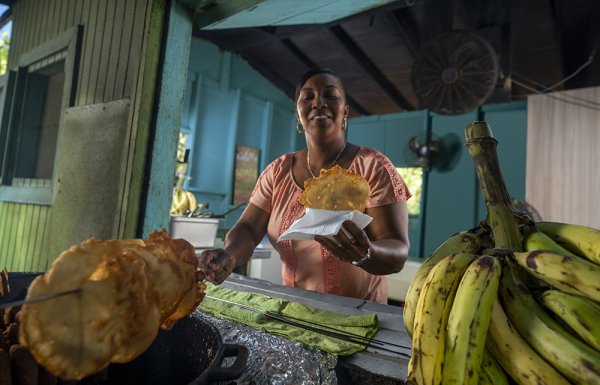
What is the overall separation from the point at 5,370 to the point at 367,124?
296 inches

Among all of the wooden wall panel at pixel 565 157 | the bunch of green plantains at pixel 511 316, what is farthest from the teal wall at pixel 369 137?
the bunch of green plantains at pixel 511 316

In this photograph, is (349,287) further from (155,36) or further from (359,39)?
(359,39)

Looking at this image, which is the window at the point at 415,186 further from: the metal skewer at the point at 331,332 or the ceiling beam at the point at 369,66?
Result: the metal skewer at the point at 331,332

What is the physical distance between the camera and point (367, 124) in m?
7.73

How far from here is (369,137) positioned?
7691 mm

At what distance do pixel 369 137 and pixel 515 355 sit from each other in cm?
724

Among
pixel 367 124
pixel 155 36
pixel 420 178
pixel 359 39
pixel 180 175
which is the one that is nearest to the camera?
pixel 155 36

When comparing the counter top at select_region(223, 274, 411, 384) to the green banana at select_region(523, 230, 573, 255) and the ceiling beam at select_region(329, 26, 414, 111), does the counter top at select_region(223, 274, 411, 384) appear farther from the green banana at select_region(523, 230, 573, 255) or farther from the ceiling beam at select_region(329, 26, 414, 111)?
the ceiling beam at select_region(329, 26, 414, 111)

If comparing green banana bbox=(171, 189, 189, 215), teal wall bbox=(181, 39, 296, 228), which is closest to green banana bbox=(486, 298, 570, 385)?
green banana bbox=(171, 189, 189, 215)

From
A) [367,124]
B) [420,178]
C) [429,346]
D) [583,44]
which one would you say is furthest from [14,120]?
[583,44]

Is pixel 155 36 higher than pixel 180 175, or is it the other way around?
pixel 155 36

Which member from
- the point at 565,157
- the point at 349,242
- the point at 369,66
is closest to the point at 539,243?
the point at 349,242

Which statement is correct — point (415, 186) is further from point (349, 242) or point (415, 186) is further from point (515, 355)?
point (515, 355)

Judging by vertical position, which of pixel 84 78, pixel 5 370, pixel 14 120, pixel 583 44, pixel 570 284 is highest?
pixel 583 44
